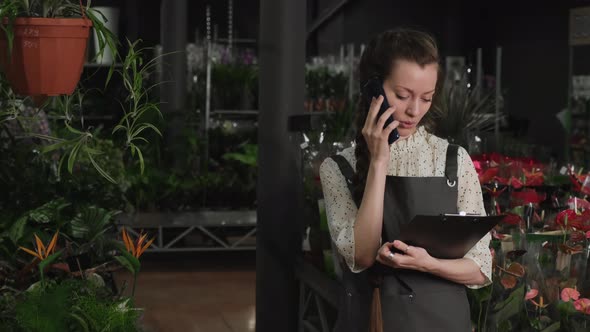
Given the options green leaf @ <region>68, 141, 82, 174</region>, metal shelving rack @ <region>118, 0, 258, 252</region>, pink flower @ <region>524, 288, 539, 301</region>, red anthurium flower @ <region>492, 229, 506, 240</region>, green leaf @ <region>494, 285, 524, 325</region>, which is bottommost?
metal shelving rack @ <region>118, 0, 258, 252</region>

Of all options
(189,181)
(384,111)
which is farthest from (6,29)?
(189,181)

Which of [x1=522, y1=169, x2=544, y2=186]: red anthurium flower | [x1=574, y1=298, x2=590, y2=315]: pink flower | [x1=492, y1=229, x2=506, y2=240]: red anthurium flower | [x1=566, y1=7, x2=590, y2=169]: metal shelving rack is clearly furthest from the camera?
[x1=566, y1=7, x2=590, y2=169]: metal shelving rack

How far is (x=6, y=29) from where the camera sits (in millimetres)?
1968

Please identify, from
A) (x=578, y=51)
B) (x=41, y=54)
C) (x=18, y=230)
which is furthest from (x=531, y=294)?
(x=578, y=51)

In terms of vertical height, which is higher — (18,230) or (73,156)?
(73,156)

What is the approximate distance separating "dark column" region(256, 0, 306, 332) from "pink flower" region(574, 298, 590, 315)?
1.55 metres

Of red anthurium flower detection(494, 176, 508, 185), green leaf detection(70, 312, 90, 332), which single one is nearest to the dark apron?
green leaf detection(70, 312, 90, 332)

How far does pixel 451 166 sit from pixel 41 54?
96 cm

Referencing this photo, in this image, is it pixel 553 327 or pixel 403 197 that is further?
pixel 553 327

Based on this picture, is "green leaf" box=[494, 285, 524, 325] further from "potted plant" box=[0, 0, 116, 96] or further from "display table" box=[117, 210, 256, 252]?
"display table" box=[117, 210, 256, 252]

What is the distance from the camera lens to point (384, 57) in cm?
222

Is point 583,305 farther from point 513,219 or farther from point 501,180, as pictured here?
point 501,180

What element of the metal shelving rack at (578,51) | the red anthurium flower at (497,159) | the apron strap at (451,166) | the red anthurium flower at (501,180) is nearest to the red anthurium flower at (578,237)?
the apron strap at (451,166)

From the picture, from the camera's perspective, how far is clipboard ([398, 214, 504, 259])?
2.07 meters
